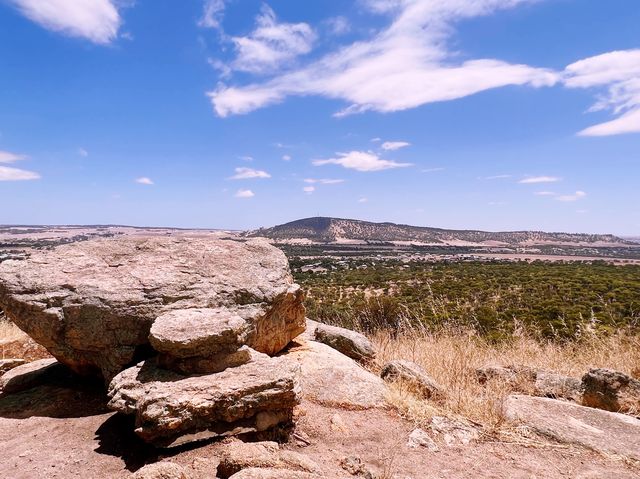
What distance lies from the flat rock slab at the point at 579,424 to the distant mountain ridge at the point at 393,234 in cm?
11100

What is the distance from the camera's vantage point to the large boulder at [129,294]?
4.39m

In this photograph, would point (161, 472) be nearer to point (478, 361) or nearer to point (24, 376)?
point (24, 376)

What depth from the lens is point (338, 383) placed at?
4789 mm

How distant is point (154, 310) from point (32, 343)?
170 inches

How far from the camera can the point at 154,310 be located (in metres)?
4.47

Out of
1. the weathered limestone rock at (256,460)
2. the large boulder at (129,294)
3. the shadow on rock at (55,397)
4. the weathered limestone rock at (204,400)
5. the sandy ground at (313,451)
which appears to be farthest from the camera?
the large boulder at (129,294)

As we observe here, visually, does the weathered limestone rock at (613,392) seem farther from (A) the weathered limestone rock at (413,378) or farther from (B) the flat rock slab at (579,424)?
(A) the weathered limestone rock at (413,378)

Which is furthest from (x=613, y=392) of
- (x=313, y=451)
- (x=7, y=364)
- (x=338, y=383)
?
(x=7, y=364)

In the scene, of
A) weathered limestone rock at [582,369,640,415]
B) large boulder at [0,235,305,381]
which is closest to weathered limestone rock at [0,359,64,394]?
large boulder at [0,235,305,381]

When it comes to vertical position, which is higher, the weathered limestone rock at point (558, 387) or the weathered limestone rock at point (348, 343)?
the weathered limestone rock at point (348, 343)

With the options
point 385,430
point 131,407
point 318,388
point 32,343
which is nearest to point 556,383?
point 385,430

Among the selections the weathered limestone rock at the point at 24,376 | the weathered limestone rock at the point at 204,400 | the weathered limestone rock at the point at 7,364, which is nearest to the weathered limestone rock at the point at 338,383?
the weathered limestone rock at the point at 204,400

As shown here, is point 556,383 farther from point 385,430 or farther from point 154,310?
point 154,310

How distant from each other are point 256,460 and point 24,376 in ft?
12.5
